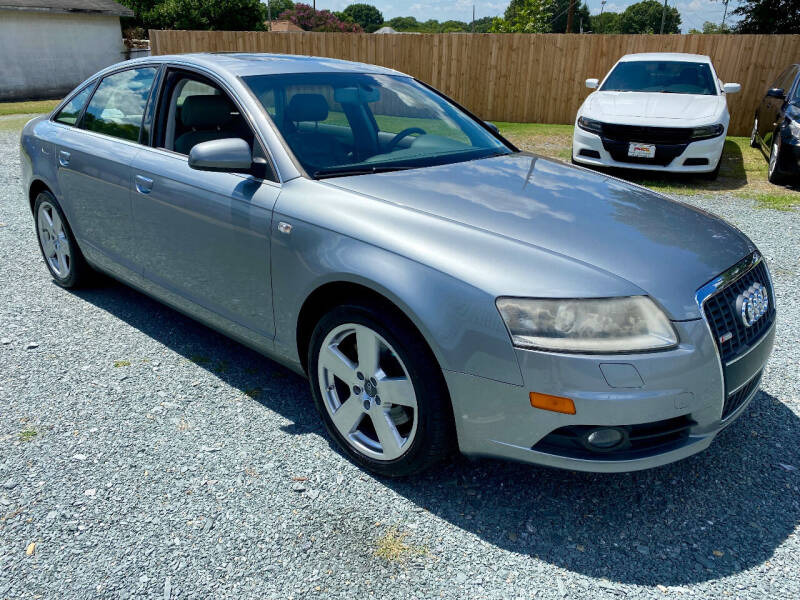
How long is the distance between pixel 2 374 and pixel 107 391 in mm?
702

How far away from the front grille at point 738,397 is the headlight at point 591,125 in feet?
21.4

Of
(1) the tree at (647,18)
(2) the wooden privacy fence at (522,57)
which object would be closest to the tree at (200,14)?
(2) the wooden privacy fence at (522,57)

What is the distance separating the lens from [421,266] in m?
2.33

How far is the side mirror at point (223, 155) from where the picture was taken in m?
2.85

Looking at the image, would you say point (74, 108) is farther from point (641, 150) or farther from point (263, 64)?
point (641, 150)

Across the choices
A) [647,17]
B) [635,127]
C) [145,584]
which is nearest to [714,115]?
[635,127]

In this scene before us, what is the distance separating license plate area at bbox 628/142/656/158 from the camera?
27.1ft

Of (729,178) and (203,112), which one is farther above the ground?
(203,112)

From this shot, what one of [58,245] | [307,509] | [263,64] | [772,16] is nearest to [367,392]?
[307,509]

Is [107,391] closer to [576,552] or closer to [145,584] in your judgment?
[145,584]

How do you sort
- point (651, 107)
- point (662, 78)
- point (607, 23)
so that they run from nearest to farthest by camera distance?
point (651, 107) → point (662, 78) → point (607, 23)

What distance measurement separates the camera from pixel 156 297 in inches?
150

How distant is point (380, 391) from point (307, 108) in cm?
156

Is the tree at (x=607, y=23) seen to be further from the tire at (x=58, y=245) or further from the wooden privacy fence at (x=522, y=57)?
the tire at (x=58, y=245)
